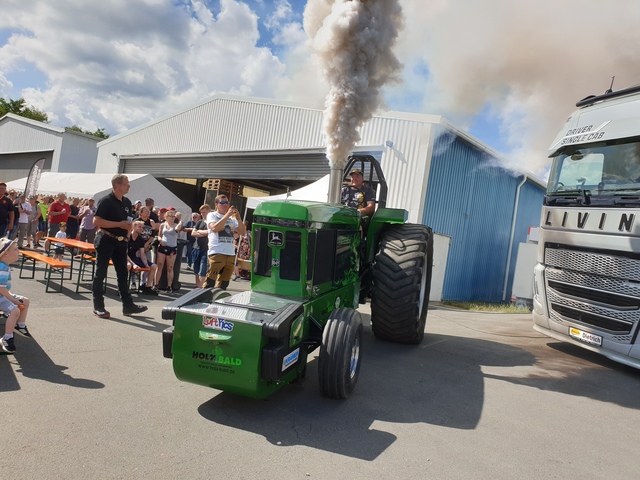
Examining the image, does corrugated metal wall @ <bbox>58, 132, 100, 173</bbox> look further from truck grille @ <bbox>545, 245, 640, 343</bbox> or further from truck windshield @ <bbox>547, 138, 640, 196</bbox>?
truck grille @ <bbox>545, 245, 640, 343</bbox>

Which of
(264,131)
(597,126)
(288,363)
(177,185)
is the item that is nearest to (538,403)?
(288,363)

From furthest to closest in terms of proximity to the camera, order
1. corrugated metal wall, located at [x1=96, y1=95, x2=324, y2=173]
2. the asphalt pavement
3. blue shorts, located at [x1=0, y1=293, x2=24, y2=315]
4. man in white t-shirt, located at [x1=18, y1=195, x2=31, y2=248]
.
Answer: corrugated metal wall, located at [x1=96, y1=95, x2=324, y2=173]
man in white t-shirt, located at [x1=18, y1=195, x2=31, y2=248]
blue shorts, located at [x1=0, y1=293, x2=24, y2=315]
the asphalt pavement

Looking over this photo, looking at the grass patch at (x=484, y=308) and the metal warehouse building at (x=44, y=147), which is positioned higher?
the metal warehouse building at (x=44, y=147)

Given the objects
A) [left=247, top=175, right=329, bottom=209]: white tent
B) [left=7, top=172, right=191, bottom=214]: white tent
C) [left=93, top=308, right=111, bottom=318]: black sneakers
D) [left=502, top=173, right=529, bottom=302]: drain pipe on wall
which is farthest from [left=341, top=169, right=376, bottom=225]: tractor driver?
[left=502, top=173, right=529, bottom=302]: drain pipe on wall

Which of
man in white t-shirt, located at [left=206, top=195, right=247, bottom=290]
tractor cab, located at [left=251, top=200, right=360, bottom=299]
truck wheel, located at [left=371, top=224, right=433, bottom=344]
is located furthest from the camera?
man in white t-shirt, located at [left=206, top=195, right=247, bottom=290]

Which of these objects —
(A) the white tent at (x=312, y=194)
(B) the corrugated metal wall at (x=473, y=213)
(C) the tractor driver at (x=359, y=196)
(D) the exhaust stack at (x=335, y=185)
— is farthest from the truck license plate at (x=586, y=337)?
(A) the white tent at (x=312, y=194)

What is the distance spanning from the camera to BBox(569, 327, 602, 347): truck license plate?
225 inches

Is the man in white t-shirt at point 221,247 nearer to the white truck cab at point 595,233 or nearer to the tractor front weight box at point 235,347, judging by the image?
the tractor front weight box at point 235,347

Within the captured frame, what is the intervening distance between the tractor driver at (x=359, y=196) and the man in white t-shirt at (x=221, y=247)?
1499 mm

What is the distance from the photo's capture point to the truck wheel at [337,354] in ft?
12.0

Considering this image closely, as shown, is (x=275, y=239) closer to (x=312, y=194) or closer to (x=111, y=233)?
(x=111, y=233)

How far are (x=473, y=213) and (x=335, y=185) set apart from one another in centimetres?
964

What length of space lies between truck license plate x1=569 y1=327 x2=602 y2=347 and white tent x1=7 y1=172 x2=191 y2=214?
12.5 metres

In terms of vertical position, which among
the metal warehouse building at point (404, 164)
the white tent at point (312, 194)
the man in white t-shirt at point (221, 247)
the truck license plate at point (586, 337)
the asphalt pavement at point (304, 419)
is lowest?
the asphalt pavement at point (304, 419)
